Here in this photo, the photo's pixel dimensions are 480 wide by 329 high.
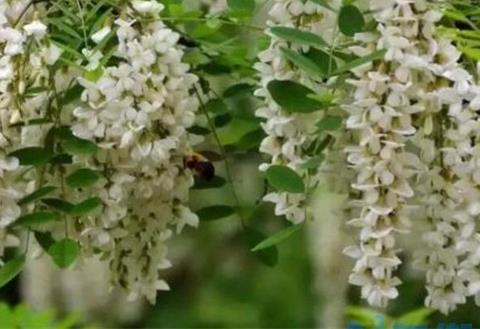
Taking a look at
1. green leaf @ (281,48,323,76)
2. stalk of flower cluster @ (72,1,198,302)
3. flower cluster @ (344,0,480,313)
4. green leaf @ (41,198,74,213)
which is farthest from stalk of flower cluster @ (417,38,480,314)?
green leaf @ (41,198,74,213)

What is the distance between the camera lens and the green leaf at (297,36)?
123 centimetres

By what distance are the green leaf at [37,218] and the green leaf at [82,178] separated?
0.14 ft

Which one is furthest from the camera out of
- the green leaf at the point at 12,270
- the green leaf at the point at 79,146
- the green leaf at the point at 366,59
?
the green leaf at the point at 12,270

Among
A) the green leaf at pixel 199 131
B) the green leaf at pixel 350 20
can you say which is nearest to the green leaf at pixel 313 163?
the green leaf at pixel 350 20

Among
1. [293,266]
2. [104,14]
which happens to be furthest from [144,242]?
[293,266]

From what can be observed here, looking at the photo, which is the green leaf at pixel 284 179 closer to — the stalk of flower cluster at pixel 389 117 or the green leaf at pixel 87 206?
the stalk of flower cluster at pixel 389 117

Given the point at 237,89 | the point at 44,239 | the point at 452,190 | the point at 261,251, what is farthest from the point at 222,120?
the point at 452,190

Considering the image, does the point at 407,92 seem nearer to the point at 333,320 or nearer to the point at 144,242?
the point at 144,242

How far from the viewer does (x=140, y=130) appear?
1.29 m

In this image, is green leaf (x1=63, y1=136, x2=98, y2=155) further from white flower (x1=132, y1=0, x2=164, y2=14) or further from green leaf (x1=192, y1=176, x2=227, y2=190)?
green leaf (x1=192, y1=176, x2=227, y2=190)

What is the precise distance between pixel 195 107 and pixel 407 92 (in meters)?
0.25

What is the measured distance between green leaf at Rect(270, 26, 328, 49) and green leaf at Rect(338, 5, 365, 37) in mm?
25

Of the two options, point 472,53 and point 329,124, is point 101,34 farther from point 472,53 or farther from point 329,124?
point 472,53

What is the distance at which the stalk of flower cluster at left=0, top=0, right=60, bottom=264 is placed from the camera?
1.26 m
